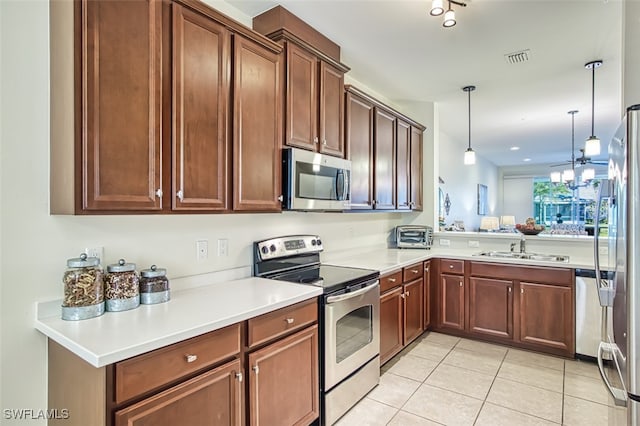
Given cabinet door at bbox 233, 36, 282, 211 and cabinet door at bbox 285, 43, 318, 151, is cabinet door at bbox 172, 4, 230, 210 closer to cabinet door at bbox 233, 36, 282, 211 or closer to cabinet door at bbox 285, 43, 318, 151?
cabinet door at bbox 233, 36, 282, 211

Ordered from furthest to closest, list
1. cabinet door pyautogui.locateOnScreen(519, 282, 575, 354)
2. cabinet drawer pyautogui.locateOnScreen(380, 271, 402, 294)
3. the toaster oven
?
the toaster oven < cabinet door pyautogui.locateOnScreen(519, 282, 575, 354) < cabinet drawer pyautogui.locateOnScreen(380, 271, 402, 294)

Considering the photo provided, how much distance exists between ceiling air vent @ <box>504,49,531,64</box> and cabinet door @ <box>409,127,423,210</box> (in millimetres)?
1268

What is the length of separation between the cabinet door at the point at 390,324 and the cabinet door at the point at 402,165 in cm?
120

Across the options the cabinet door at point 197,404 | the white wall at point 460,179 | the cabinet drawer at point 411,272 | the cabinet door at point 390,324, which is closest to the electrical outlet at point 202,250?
the cabinet door at point 197,404

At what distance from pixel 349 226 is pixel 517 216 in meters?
9.77

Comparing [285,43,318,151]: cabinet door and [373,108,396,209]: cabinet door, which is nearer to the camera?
[285,43,318,151]: cabinet door

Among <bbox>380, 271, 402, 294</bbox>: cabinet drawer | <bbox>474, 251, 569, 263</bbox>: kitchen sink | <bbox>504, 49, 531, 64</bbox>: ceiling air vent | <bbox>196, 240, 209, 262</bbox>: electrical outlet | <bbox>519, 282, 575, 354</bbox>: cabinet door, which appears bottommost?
<bbox>519, 282, 575, 354</bbox>: cabinet door

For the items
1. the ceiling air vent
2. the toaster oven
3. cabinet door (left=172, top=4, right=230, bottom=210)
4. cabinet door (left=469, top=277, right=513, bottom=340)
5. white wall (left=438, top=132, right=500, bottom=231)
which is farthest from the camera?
white wall (left=438, top=132, right=500, bottom=231)

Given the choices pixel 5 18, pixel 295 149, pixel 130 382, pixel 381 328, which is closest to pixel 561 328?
pixel 381 328

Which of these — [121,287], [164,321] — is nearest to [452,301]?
[164,321]

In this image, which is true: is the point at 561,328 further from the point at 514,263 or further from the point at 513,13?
the point at 513,13

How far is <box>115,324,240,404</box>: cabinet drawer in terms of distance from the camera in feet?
3.92

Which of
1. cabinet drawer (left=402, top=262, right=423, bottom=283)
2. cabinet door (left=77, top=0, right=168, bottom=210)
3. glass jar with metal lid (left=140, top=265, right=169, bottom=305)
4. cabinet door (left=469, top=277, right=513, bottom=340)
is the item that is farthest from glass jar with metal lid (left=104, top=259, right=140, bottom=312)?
cabinet door (left=469, top=277, right=513, bottom=340)

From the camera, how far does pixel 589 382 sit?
8.98 ft
